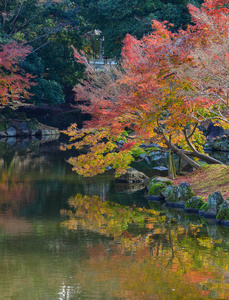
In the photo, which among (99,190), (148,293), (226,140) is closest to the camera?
(148,293)

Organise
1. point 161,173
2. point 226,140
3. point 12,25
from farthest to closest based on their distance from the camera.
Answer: point 12,25
point 226,140
point 161,173

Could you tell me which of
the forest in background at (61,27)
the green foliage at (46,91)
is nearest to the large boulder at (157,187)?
the forest in background at (61,27)

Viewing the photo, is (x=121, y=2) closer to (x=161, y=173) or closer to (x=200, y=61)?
(x=161, y=173)

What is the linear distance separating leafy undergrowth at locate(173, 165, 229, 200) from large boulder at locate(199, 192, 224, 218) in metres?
0.46

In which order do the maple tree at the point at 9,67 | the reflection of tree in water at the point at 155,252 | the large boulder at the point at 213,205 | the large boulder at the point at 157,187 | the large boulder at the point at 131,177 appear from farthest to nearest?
the maple tree at the point at 9,67 → the large boulder at the point at 131,177 → the large boulder at the point at 157,187 → the large boulder at the point at 213,205 → the reflection of tree in water at the point at 155,252

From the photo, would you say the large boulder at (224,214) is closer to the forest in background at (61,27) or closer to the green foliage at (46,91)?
the forest in background at (61,27)

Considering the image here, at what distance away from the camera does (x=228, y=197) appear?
12094mm

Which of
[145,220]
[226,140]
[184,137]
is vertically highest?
[226,140]

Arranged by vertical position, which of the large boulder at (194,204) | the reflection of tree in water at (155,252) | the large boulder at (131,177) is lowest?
the reflection of tree in water at (155,252)

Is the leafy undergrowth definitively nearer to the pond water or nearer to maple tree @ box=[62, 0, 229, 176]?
maple tree @ box=[62, 0, 229, 176]

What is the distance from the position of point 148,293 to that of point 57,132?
130 feet

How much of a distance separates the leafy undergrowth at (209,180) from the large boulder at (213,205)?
0.46m

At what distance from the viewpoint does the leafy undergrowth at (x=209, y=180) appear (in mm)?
13758

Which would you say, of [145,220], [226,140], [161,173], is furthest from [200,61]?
[226,140]
